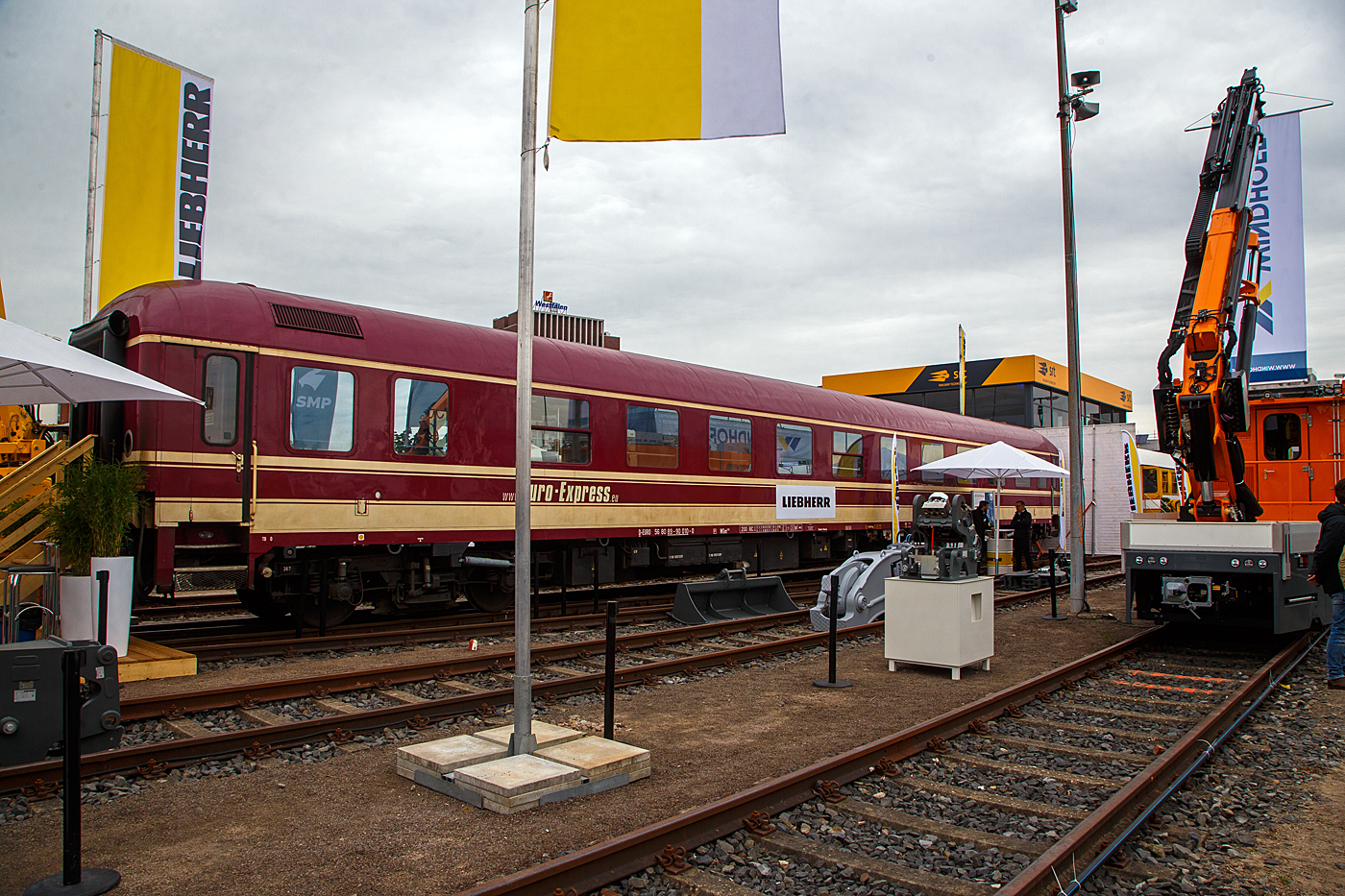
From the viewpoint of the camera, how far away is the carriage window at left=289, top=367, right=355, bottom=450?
923cm

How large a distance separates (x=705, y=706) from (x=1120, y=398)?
4606 centimetres

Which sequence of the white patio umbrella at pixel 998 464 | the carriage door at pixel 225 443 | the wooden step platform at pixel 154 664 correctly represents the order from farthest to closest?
the white patio umbrella at pixel 998 464 < the carriage door at pixel 225 443 < the wooden step platform at pixel 154 664

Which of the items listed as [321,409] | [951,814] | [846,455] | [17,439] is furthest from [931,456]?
[17,439]

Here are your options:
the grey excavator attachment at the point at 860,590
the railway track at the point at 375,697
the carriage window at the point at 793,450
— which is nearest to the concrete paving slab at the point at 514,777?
the railway track at the point at 375,697

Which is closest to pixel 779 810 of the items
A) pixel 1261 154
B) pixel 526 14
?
pixel 526 14

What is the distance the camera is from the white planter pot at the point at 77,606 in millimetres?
7469

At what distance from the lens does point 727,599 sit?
11.7 meters

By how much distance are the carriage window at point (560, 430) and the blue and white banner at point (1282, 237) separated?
998cm

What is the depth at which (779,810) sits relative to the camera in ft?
14.9

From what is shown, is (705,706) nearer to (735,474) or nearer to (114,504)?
(114,504)

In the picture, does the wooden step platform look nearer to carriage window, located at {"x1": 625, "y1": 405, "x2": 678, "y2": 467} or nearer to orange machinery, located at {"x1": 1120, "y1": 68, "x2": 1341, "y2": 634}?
carriage window, located at {"x1": 625, "y1": 405, "x2": 678, "y2": 467}

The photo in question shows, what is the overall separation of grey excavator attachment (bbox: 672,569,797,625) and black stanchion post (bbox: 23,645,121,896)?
7731 mm

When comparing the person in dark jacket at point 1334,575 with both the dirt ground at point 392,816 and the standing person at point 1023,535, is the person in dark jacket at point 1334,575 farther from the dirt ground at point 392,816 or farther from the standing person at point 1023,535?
the standing person at point 1023,535

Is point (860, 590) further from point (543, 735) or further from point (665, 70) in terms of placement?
point (665, 70)
